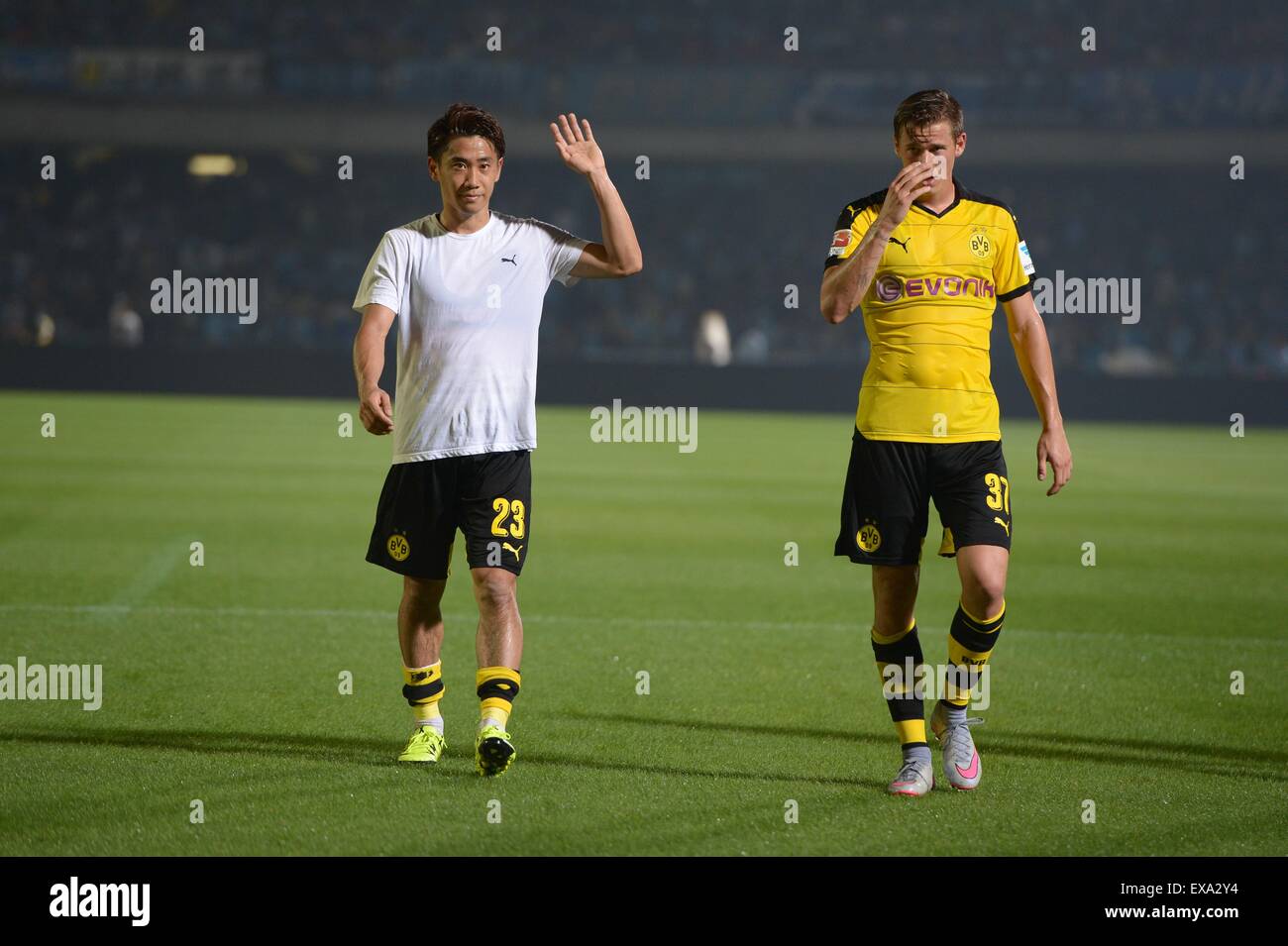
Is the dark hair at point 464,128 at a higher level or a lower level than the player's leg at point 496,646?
higher

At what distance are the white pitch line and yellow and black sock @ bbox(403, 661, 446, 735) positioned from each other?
295cm

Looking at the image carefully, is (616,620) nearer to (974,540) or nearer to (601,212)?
(601,212)

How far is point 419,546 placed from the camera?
521 centimetres

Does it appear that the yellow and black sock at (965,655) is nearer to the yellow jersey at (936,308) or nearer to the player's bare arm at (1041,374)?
the player's bare arm at (1041,374)

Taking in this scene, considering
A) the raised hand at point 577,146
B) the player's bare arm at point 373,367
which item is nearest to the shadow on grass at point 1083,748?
the player's bare arm at point 373,367

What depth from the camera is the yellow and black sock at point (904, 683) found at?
504cm

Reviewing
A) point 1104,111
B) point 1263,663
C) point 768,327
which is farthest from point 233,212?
point 1263,663

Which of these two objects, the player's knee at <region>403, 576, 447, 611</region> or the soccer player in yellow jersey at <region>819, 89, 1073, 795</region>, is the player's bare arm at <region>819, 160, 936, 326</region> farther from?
the player's knee at <region>403, 576, 447, 611</region>

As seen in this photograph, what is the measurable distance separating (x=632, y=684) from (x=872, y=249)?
275 centimetres

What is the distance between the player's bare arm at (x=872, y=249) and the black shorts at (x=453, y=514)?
3.92ft

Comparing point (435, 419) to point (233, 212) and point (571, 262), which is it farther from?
point (233, 212)

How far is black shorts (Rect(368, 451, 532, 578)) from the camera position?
5.16 metres

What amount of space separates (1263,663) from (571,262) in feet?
13.9

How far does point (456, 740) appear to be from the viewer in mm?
5578
